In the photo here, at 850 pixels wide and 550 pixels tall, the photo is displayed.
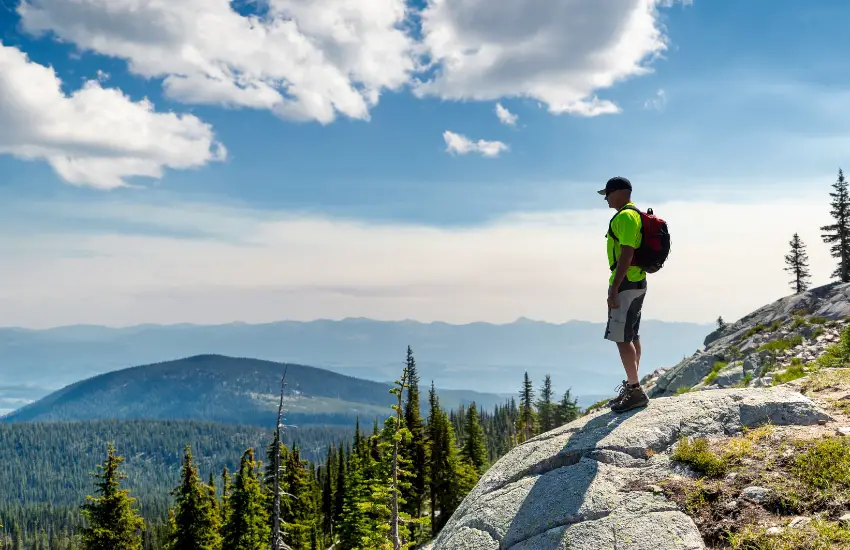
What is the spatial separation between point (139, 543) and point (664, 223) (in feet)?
140

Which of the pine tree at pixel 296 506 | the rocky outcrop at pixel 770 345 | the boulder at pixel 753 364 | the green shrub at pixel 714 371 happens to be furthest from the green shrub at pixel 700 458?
the pine tree at pixel 296 506

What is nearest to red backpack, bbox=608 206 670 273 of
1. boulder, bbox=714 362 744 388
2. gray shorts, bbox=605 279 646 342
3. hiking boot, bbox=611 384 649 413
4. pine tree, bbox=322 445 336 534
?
gray shorts, bbox=605 279 646 342

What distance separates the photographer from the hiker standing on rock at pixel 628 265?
9.66 m

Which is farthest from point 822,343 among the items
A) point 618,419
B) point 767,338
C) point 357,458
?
point 357,458

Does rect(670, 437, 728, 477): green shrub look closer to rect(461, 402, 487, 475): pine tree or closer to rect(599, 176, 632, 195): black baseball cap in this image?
rect(599, 176, 632, 195): black baseball cap

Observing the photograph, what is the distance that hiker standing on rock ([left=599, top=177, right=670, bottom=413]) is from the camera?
9.66 m

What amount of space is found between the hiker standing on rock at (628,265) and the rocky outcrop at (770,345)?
13142mm

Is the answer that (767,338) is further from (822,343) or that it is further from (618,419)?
(618,419)

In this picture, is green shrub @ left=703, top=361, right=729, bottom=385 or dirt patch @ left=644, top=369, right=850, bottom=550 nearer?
dirt patch @ left=644, top=369, right=850, bottom=550

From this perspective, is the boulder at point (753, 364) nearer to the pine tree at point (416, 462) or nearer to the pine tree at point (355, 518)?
the pine tree at point (355, 518)

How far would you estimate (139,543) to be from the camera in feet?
127

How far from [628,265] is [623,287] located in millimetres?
670

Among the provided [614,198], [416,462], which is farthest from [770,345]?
[416,462]

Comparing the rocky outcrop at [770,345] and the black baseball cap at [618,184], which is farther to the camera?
the rocky outcrop at [770,345]
